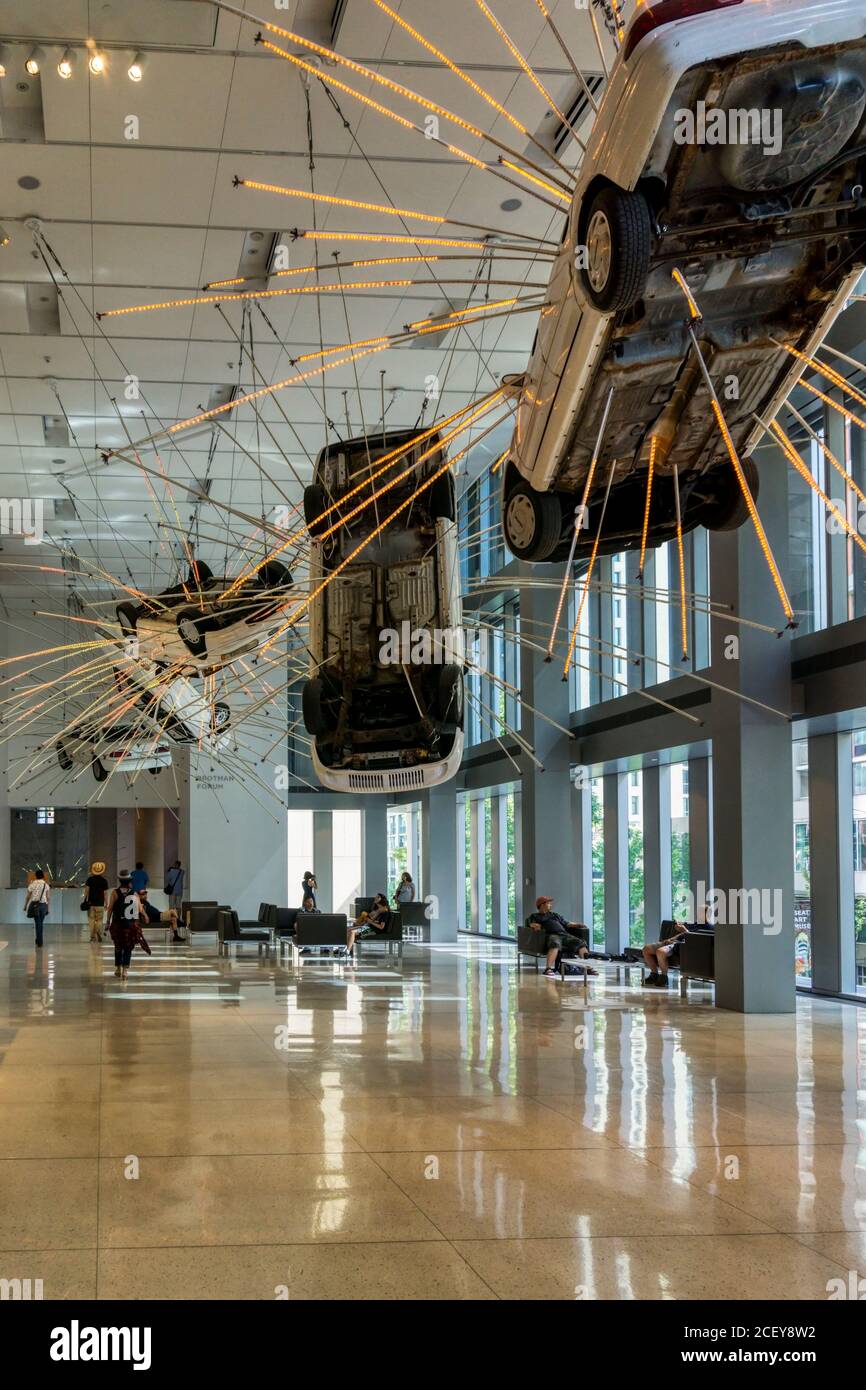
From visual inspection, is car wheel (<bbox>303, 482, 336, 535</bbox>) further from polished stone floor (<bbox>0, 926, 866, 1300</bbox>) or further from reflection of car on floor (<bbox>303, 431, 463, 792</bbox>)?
polished stone floor (<bbox>0, 926, 866, 1300</bbox>)

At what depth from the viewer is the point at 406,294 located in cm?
1280

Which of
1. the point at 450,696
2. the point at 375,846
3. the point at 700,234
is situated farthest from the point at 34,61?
the point at 375,846

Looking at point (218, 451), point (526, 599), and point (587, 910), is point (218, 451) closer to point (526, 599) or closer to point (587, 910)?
point (526, 599)

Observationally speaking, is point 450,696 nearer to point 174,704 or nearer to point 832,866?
point 174,704

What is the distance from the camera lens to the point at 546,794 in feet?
65.9

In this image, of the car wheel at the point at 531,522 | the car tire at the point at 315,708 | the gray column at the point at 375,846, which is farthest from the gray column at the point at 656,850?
the gray column at the point at 375,846

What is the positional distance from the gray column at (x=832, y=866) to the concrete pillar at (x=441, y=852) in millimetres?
12783

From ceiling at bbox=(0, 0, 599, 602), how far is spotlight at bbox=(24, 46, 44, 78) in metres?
0.06

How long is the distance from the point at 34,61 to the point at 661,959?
1085 centimetres

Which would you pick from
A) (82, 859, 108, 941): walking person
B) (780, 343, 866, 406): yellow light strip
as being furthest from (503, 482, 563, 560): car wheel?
(82, 859, 108, 941): walking person

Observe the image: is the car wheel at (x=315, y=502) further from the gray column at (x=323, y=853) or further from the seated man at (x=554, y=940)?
the gray column at (x=323, y=853)

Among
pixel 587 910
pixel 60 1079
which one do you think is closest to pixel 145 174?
pixel 60 1079

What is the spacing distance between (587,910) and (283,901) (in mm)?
6638

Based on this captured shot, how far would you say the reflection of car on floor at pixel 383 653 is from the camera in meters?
7.55
